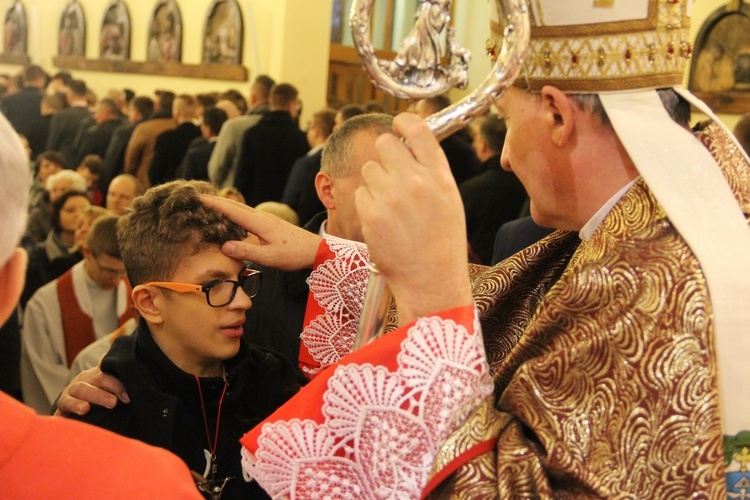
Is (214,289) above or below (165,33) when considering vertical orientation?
below

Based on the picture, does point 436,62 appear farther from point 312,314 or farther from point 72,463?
point 312,314

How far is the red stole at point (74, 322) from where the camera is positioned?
4000 millimetres

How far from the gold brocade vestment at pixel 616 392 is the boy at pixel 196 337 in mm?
872

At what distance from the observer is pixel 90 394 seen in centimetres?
201

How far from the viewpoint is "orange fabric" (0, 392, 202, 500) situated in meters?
1.01

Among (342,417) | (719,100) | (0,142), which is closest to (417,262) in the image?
(342,417)

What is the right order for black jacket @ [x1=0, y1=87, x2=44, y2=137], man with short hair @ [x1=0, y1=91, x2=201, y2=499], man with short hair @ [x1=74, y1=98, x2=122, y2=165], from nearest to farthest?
man with short hair @ [x1=0, y1=91, x2=201, y2=499] < man with short hair @ [x1=74, y1=98, x2=122, y2=165] < black jacket @ [x1=0, y1=87, x2=44, y2=137]

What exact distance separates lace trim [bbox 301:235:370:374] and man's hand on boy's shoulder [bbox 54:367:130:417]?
16.3 inches

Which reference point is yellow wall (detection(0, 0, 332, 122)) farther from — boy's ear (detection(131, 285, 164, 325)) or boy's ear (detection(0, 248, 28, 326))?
boy's ear (detection(0, 248, 28, 326))

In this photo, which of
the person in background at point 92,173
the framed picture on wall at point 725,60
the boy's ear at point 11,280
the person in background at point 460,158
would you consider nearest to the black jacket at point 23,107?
the person in background at point 92,173

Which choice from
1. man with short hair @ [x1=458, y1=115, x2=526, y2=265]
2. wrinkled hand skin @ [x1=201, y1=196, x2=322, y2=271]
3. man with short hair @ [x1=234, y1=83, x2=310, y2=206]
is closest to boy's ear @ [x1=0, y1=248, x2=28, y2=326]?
wrinkled hand skin @ [x1=201, y1=196, x2=322, y2=271]

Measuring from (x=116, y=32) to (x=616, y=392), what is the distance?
13.9m

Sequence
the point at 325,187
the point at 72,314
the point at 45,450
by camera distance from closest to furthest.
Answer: the point at 45,450 → the point at 325,187 → the point at 72,314

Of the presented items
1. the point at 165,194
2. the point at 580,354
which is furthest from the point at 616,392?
the point at 165,194
